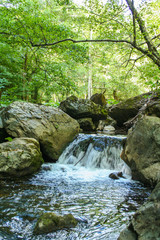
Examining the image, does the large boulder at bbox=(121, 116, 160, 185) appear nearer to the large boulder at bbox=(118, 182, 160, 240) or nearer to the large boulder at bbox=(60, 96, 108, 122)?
the large boulder at bbox=(118, 182, 160, 240)

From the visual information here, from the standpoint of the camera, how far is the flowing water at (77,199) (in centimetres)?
239

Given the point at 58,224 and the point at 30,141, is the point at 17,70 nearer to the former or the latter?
the point at 30,141

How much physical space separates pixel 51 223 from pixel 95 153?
4637 millimetres

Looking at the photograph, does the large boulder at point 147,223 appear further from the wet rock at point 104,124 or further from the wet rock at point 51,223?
the wet rock at point 104,124

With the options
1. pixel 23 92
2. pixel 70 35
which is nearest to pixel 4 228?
pixel 70 35

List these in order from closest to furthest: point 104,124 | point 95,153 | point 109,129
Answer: point 95,153 → point 109,129 → point 104,124

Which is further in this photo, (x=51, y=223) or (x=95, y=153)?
(x=95, y=153)

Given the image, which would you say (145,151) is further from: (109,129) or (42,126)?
(109,129)

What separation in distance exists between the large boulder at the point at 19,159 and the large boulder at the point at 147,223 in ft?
12.6

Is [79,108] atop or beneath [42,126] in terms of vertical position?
atop

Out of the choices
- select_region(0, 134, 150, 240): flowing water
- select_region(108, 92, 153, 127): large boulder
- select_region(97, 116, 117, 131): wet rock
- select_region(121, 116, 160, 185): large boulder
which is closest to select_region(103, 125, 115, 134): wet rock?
select_region(97, 116, 117, 131): wet rock

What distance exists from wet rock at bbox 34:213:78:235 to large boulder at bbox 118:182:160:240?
125 centimetres

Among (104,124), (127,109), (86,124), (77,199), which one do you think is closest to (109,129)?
(104,124)

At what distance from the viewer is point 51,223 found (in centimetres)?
234
